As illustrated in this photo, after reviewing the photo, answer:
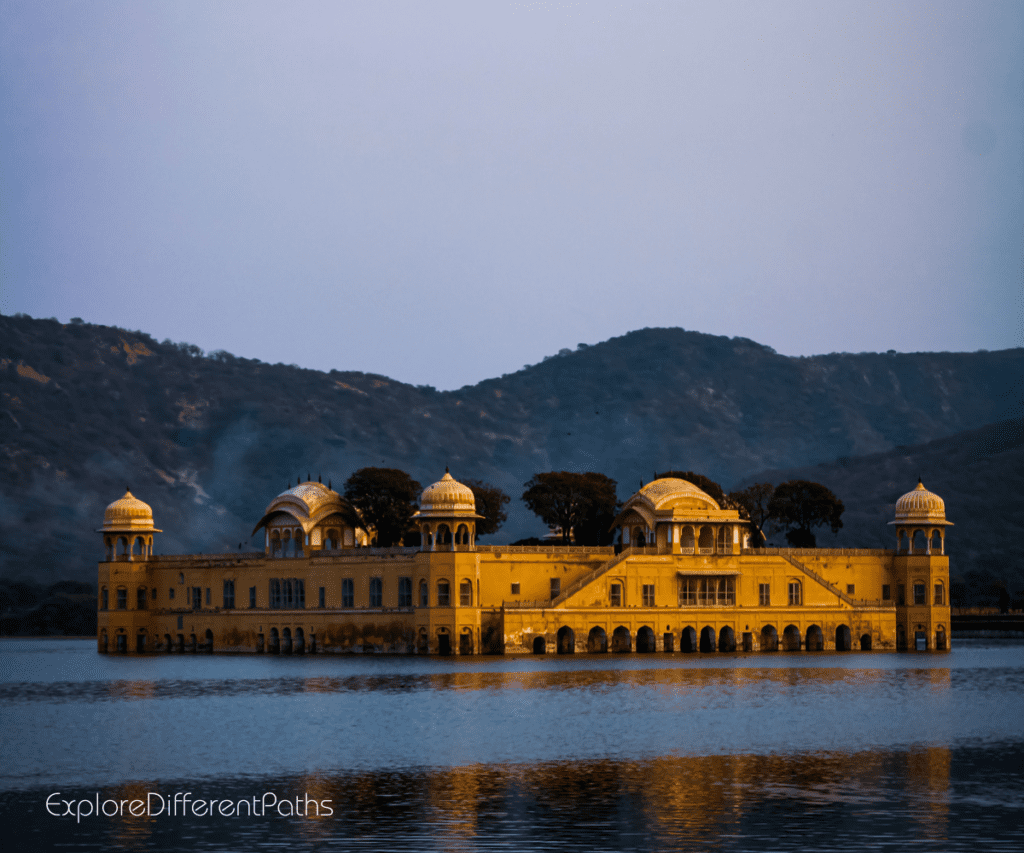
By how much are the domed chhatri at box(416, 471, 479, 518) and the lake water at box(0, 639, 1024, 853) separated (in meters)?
15.6

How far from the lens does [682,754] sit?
143 ft

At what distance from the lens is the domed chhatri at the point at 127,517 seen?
338 ft

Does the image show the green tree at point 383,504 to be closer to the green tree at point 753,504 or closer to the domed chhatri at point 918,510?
the green tree at point 753,504

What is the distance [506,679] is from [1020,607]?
7978 cm

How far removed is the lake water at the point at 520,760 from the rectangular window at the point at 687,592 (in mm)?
17903

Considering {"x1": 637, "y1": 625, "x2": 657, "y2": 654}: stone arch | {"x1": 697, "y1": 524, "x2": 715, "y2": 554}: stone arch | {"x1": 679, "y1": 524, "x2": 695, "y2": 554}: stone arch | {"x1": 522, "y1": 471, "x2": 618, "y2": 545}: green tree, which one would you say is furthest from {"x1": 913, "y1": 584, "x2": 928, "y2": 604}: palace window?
{"x1": 522, "y1": 471, "x2": 618, "y2": 545}: green tree

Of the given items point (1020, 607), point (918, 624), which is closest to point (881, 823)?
point (918, 624)

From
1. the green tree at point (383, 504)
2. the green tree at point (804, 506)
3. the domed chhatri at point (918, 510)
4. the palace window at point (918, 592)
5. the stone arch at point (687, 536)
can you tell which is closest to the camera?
the stone arch at point (687, 536)

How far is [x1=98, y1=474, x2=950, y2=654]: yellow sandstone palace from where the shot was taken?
8888cm

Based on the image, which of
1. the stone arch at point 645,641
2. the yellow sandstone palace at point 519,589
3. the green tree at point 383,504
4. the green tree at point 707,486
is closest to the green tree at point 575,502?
the green tree at point 707,486

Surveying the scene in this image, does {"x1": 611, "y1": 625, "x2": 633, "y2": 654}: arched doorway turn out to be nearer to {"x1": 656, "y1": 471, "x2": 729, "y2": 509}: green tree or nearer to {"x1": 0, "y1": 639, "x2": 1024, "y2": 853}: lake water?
{"x1": 0, "y1": 639, "x2": 1024, "y2": 853}: lake water

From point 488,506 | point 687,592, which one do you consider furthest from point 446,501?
point 488,506

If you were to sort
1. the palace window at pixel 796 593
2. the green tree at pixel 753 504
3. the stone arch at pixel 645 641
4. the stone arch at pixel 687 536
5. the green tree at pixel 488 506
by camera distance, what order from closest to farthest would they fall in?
the stone arch at pixel 645 641, the stone arch at pixel 687 536, the palace window at pixel 796 593, the green tree at pixel 753 504, the green tree at pixel 488 506

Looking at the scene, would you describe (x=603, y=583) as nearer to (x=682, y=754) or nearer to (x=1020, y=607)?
(x=682, y=754)
